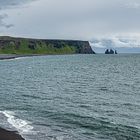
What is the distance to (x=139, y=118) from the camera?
39.4m

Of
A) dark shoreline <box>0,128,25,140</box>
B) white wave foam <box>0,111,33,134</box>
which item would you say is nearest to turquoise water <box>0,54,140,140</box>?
white wave foam <box>0,111,33,134</box>

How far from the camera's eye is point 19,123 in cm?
3731

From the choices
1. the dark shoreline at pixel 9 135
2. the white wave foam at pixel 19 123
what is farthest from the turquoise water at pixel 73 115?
the dark shoreline at pixel 9 135

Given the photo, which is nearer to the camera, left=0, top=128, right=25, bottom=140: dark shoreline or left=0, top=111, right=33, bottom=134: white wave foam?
left=0, top=128, right=25, bottom=140: dark shoreline

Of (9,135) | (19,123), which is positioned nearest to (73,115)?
(19,123)

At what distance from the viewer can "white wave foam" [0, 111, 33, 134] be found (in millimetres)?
34356

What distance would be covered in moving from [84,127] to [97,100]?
55.4 feet

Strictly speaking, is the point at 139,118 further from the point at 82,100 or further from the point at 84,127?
the point at 82,100

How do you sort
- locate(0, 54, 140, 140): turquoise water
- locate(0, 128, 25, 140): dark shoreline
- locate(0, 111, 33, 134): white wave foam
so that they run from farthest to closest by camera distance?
1. locate(0, 111, 33, 134): white wave foam
2. locate(0, 54, 140, 140): turquoise water
3. locate(0, 128, 25, 140): dark shoreline

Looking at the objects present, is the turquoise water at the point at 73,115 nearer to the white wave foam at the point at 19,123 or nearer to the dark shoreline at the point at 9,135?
the white wave foam at the point at 19,123

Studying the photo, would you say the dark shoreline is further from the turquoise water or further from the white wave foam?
the white wave foam

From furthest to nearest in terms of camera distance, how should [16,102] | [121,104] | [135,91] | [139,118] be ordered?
[135,91] → [16,102] → [121,104] → [139,118]

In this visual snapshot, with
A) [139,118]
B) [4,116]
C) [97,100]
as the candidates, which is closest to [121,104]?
[97,100]

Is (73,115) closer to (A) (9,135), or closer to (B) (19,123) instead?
(B) (19,123)
